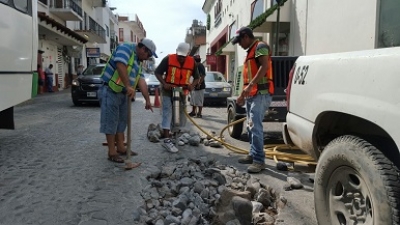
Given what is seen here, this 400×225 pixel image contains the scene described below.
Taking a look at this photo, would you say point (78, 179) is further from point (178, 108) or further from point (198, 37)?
point (198, 37)

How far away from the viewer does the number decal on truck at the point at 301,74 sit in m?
3.38

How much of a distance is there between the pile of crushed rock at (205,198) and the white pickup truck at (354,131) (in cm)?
83

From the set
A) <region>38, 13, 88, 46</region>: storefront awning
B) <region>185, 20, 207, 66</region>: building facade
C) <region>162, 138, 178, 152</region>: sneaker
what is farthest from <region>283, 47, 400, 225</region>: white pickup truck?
<region>185, 20, 207, 66</region>: building facade

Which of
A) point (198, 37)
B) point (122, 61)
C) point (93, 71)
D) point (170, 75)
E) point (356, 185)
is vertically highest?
point (198, 37)

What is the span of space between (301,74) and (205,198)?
1619 mm

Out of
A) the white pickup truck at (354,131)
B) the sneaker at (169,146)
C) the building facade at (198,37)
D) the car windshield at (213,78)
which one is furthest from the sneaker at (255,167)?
the building facade at (198,37)

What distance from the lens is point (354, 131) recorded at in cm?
297

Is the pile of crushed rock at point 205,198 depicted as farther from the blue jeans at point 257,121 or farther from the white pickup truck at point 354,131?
the white pickup truck at point 354,131

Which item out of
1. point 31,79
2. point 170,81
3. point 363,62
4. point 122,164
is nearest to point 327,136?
point 363,62

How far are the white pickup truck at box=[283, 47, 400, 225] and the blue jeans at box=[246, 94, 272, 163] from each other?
138cm

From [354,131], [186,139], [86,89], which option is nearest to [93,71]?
[86,89]

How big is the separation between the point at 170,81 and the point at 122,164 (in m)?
1.95

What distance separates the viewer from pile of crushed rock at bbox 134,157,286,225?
347 cm

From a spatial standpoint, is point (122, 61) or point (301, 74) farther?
point (122, 61)
